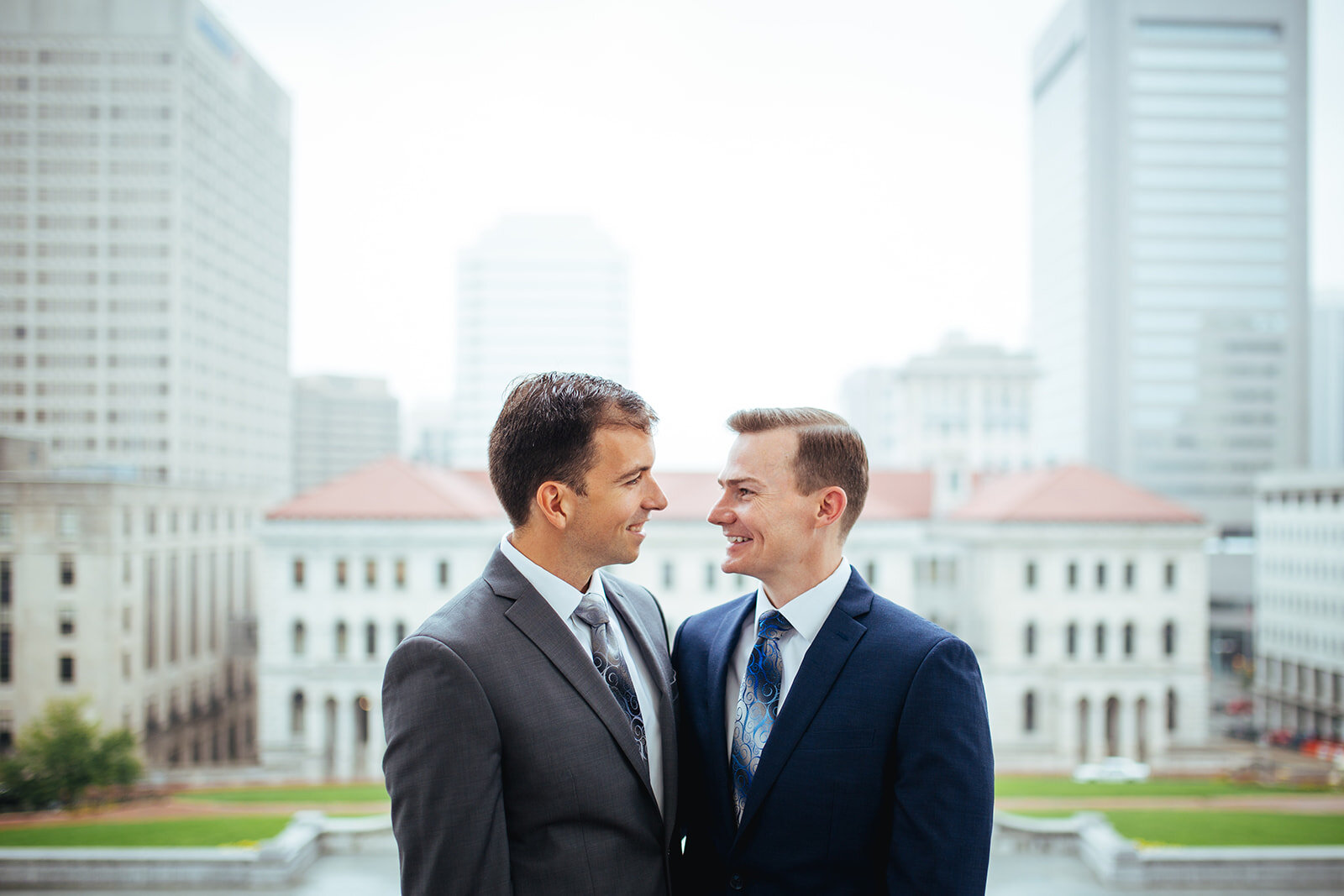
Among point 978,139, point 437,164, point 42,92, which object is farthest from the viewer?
point 978,139

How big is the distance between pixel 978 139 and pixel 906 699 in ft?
39.6

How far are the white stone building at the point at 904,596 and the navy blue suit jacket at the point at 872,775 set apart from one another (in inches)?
396

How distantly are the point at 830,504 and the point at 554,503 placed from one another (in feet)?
2.09

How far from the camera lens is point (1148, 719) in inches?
462

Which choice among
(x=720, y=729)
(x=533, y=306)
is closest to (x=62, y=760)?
(x=720, y=729)

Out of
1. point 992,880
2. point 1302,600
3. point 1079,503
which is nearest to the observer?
point 992,880

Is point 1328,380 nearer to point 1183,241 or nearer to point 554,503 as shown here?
point 1183,241

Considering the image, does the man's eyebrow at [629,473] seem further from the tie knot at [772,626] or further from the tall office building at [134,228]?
the tall office building at [134,228]

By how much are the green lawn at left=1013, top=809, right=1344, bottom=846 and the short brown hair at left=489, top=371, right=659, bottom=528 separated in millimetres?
7794

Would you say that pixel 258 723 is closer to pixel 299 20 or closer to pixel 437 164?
pixel 437 164

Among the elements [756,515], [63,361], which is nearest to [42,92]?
[63,361]

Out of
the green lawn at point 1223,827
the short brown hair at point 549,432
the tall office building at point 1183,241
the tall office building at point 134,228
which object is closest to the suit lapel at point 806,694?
the short brown hair at point 549,432

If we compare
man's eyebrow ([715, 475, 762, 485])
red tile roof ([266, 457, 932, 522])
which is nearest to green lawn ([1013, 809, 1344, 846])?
red tile roof ([266, 457, 932, 522])

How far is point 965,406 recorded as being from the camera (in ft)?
68.9
